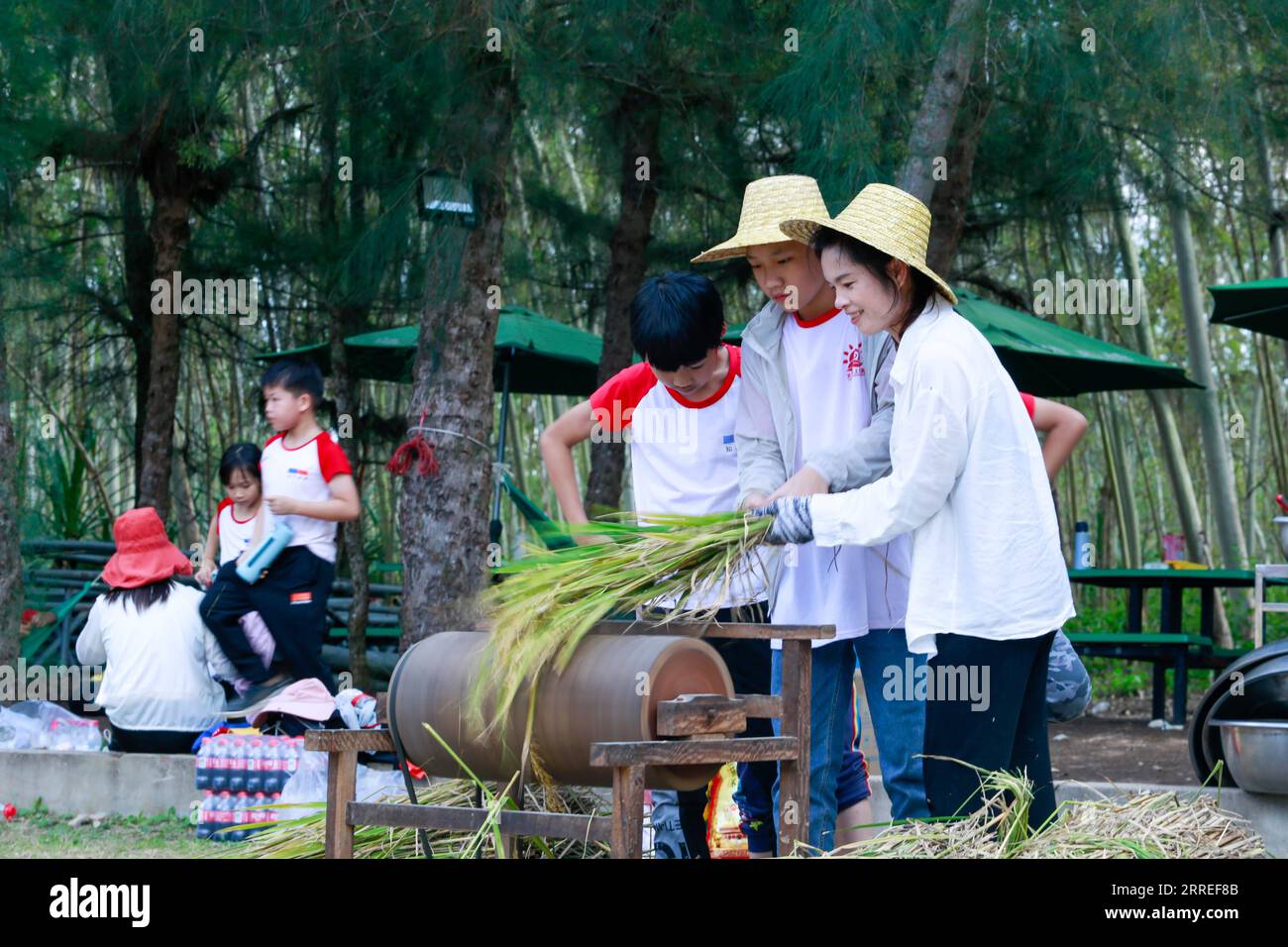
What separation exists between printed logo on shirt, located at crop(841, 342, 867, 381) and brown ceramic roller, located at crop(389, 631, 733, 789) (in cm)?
65

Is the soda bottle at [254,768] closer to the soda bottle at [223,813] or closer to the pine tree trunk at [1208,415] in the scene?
the soda bottle at [223,813]

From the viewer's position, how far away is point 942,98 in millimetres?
5062

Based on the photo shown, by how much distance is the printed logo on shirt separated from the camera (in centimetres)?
312

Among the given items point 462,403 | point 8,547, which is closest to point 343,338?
point 462,403

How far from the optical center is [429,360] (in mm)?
5598

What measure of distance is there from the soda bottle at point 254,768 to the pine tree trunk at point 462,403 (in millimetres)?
968

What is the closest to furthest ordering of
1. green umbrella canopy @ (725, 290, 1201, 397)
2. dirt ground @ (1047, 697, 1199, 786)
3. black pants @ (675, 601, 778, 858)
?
Result: black pants @ (675, 601, 778, 858), dirt ground @ (1047, 697, 1199, 786), green umbrella canopy @ (725, 290, 1201, 397)

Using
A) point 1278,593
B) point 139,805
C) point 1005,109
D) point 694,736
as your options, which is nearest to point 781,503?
point 694,736

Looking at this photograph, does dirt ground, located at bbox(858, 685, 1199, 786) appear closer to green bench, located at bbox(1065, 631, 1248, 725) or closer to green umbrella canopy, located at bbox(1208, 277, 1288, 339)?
green bench, located at bbox(1065, 631, 1248, 725)

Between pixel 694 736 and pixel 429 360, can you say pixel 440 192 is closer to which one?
pixel 429 360

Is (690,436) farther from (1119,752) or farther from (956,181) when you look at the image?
(1119,752)

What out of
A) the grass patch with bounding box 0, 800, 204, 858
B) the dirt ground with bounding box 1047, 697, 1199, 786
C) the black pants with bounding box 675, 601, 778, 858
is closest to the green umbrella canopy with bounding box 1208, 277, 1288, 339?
the dirt ground with bounding box 1047, 697, 1199, 786

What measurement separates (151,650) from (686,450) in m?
2.50
